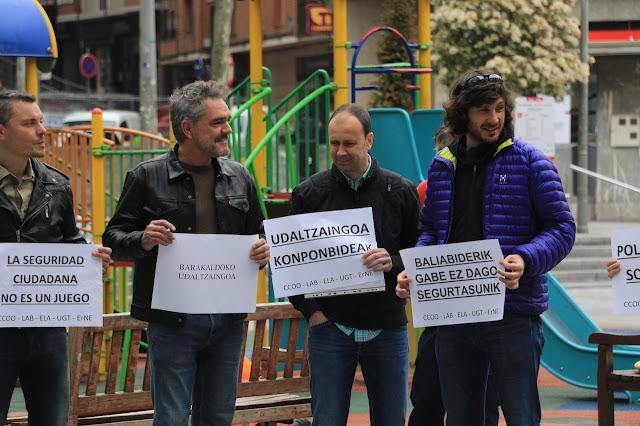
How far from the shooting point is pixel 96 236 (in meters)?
9.52

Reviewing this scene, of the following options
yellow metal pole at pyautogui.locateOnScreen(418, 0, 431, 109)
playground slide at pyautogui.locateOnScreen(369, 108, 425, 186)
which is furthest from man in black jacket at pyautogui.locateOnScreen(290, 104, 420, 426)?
yellow metal pole at pyautogui.locateOnScreen(418, 0, 431, 109)

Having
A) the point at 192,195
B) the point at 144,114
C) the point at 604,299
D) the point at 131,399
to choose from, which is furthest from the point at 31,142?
the point at 144,114

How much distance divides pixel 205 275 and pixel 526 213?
4.67 feet

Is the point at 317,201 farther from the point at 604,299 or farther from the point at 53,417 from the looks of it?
the point at 604,299

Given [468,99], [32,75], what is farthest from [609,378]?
[32,75]

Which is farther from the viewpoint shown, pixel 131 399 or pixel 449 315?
pixel 131 399

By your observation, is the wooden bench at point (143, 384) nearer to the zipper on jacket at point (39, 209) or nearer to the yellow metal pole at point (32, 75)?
the zipper on jacket at point (39, 209)

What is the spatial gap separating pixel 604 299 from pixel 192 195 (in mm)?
10811

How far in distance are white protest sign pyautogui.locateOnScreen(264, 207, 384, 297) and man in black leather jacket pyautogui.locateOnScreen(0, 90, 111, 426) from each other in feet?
2.60

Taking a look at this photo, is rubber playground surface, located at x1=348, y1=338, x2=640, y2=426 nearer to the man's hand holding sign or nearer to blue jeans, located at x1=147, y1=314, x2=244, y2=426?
the man's hand holding sign

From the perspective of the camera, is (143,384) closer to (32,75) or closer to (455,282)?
(455,282)

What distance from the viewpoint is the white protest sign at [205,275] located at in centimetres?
450

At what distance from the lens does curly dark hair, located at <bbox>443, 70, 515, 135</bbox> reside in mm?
4234

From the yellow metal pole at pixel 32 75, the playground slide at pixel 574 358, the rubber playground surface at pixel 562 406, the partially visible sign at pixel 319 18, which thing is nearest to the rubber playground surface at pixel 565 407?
the rubber playground surface at pixel 562 406
